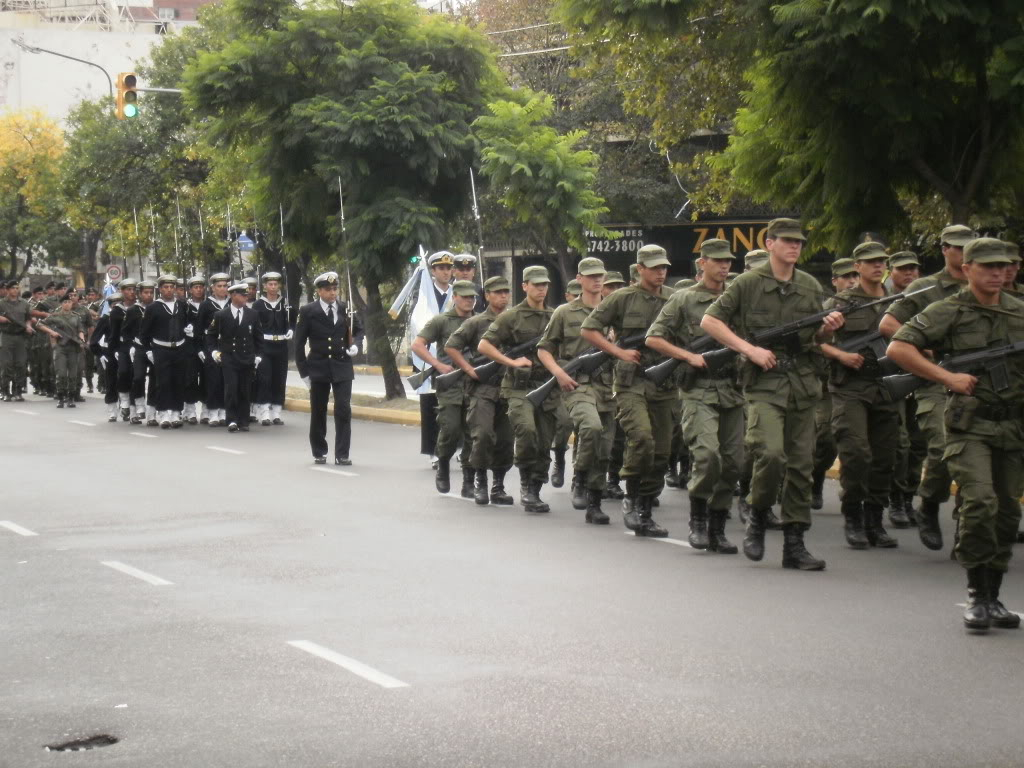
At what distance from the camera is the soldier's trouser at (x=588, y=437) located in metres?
12.2

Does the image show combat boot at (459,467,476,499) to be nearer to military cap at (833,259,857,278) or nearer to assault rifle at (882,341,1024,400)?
military cap at (833,259,857,278)

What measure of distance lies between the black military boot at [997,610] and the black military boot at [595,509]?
174 inches

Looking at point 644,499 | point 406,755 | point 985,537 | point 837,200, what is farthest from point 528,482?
point 406,755

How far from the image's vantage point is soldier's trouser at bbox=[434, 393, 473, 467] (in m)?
14.1

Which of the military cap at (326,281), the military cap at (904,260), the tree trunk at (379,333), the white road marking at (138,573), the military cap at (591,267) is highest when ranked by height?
the military cap at (904,260)

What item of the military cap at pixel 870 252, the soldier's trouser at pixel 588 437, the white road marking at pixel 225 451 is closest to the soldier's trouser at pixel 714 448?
the military cap at pixel 870 252

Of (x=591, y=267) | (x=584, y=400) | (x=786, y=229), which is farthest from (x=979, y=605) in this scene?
(x=591, y=267)

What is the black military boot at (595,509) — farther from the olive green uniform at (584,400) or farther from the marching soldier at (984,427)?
the marching soldier at (984,427)

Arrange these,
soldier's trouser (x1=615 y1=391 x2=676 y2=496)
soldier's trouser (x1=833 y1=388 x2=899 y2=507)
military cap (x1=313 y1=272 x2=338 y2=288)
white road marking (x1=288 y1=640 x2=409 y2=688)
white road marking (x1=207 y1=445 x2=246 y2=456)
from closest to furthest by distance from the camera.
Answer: white road marking (x1=288 y1=640 x2=409 y2=688) → soldier's trouser (x1=833 y1=388 x2=899 y2=507) → soldier's trouser (x1=615 y1=391 x2=676 y2=496) → military cap (x1=313 y1=272 x2=338 y2=288) → white road marking (x1=207 y1=445 x2=246 y2=456)

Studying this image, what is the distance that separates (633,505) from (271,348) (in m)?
11.7

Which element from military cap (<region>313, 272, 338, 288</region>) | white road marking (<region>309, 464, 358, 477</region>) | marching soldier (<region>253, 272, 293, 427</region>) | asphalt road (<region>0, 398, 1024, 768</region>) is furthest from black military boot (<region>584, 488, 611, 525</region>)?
marching soldier (<region>253, 272, 293, 427</region>)

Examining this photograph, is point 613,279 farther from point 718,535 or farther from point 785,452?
point 785,452

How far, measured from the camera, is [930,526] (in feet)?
35.5

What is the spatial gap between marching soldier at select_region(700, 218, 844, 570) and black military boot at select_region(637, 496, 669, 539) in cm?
159
